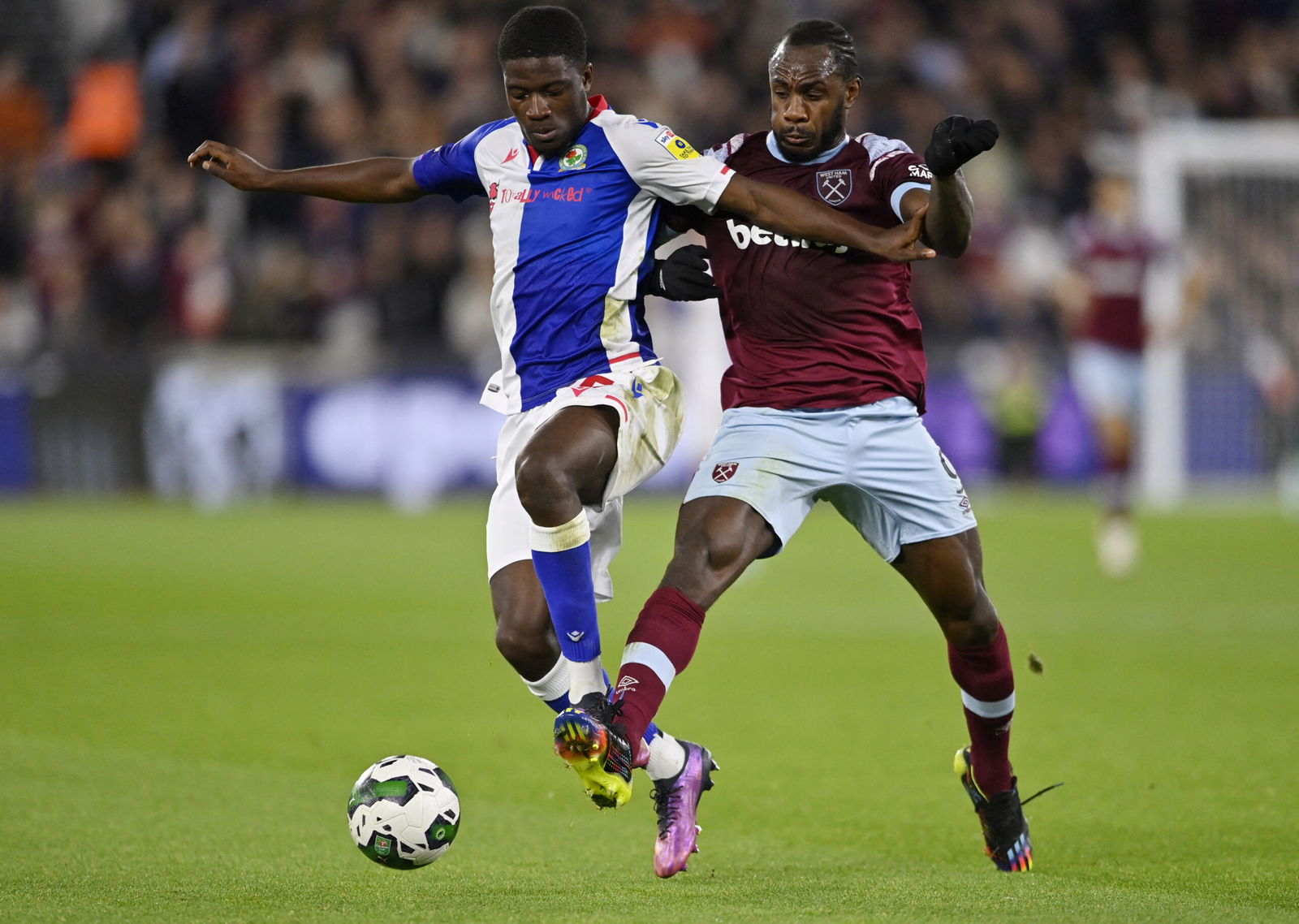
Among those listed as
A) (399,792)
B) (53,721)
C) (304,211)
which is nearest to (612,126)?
(399,792)

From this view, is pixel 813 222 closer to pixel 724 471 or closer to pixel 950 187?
pixel 950 187

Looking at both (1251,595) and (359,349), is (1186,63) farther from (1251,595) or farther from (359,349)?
(1251,595)

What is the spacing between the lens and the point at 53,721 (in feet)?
23.8

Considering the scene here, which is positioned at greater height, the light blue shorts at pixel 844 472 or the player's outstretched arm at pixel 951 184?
the player's outstretched arm at pixel 951 184

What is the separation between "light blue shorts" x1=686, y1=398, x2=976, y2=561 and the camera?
4734 mm

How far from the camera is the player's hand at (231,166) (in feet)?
17.2

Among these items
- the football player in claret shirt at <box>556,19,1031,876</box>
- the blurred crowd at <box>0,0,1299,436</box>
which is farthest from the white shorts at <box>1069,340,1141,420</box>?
the football player in claret shirt at <box>556,19,1031,876</box>

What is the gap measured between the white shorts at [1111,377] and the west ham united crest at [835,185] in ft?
29.3

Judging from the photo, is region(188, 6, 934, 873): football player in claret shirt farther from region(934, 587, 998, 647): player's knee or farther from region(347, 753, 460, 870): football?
region(934, 587, 998, 647): player's knee

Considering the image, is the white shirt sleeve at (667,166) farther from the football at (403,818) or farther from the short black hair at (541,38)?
the football at (403,818)

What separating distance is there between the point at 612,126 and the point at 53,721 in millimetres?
3617

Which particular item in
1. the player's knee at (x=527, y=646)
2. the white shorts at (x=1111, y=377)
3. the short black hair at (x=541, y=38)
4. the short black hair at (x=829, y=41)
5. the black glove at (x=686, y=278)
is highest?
the short black hair at (x=541, y=38)

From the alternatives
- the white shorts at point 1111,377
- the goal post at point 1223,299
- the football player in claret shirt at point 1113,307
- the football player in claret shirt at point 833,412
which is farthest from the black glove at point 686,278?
the goal post at point 1223,299

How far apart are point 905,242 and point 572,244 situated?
36.1 inches
